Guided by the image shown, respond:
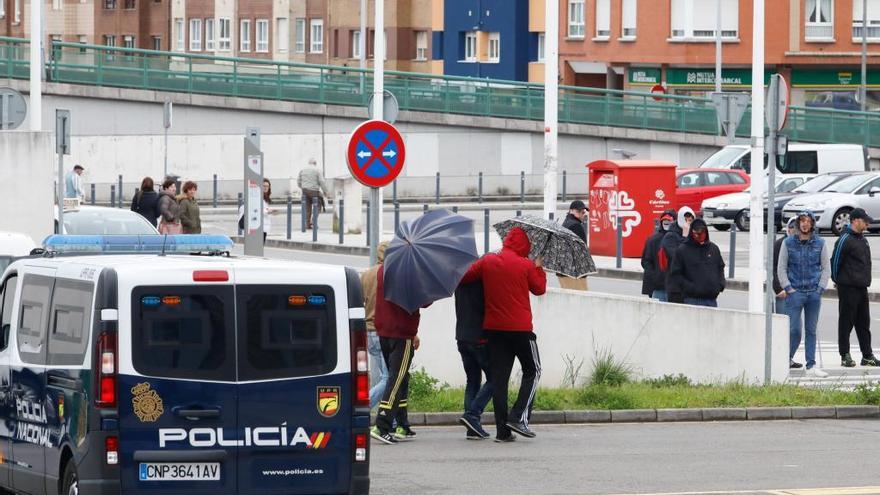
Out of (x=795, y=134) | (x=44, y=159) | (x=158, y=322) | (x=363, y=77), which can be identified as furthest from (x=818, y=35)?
(x=158, y=322)

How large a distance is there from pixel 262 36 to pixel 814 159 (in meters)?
46.6

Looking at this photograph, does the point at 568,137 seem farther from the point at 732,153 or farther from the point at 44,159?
the point at 44,159

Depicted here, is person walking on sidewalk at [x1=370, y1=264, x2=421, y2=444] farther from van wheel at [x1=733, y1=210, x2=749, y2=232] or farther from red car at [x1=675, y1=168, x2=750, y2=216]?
red car at [x1=675, y1=168, x2=750, y2=216]

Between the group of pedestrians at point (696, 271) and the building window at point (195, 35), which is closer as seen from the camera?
the group of pedestrians at point (696, 271)

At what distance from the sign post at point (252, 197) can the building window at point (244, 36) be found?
70527 mm

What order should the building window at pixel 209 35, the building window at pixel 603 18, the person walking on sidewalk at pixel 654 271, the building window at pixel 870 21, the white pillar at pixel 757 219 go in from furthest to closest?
the building window at pixel 209 35 < the building window at pixel 603 18 < the building window at pixel 870 21 < the person walking on sidewalk at pixel 654 271 < the white pillar at pixel 757 219

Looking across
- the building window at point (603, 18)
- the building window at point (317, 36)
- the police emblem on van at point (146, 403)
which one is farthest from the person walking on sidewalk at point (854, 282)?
the building window at point (317, 36)

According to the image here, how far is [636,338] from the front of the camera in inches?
703

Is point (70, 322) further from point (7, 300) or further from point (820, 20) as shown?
point (820, 20)

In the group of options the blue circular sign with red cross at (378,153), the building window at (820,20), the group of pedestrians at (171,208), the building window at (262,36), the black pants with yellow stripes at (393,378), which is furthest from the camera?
the building window at (262,36)

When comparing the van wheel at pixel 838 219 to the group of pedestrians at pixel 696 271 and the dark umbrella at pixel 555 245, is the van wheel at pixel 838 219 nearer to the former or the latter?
the group of pedestrians at pixel 696 271

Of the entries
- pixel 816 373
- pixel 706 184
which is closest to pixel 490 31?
pixel 706 184

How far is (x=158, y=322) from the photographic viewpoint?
32.3 ft

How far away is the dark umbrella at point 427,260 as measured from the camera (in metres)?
14.1
